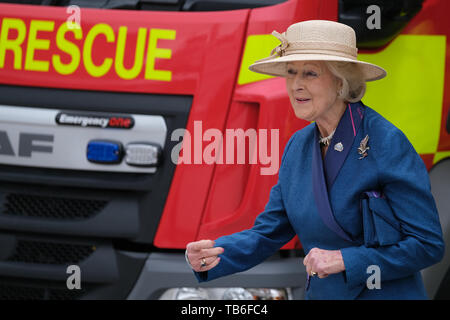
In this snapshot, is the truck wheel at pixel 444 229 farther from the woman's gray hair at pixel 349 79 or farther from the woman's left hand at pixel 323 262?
the woman's left hand at pixel 323 262

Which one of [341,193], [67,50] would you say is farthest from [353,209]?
[67,50]

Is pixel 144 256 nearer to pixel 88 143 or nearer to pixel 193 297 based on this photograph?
pixel 193 297

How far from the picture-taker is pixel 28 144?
244 centimetres

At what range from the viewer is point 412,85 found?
2449 mm

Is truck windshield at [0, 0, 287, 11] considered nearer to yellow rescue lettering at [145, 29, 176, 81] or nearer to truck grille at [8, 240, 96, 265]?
yellow rescue lettering at [145, 29, 176, 81]

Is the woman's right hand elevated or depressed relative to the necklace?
depressed

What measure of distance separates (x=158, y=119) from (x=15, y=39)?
0.70 meters

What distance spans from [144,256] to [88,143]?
0.53 metres

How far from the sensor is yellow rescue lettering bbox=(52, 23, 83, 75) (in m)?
2.41

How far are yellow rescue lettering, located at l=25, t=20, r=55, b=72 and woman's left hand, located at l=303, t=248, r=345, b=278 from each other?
1466 millimetres

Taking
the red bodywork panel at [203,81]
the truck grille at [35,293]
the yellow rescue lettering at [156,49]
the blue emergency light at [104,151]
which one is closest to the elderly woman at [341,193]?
the red bodywork panel at [203,81]

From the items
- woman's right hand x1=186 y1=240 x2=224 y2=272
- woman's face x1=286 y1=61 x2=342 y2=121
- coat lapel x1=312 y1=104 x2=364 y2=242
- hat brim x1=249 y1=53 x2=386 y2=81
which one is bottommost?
woman's right hand x1=186 y1=240 x2=224 y2=272

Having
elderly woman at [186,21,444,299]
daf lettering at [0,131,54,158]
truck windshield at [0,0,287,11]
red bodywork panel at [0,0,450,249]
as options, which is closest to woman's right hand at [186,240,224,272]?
elderly woman at [186,21,444,299]

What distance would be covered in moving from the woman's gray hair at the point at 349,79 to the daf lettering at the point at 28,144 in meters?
1.26
